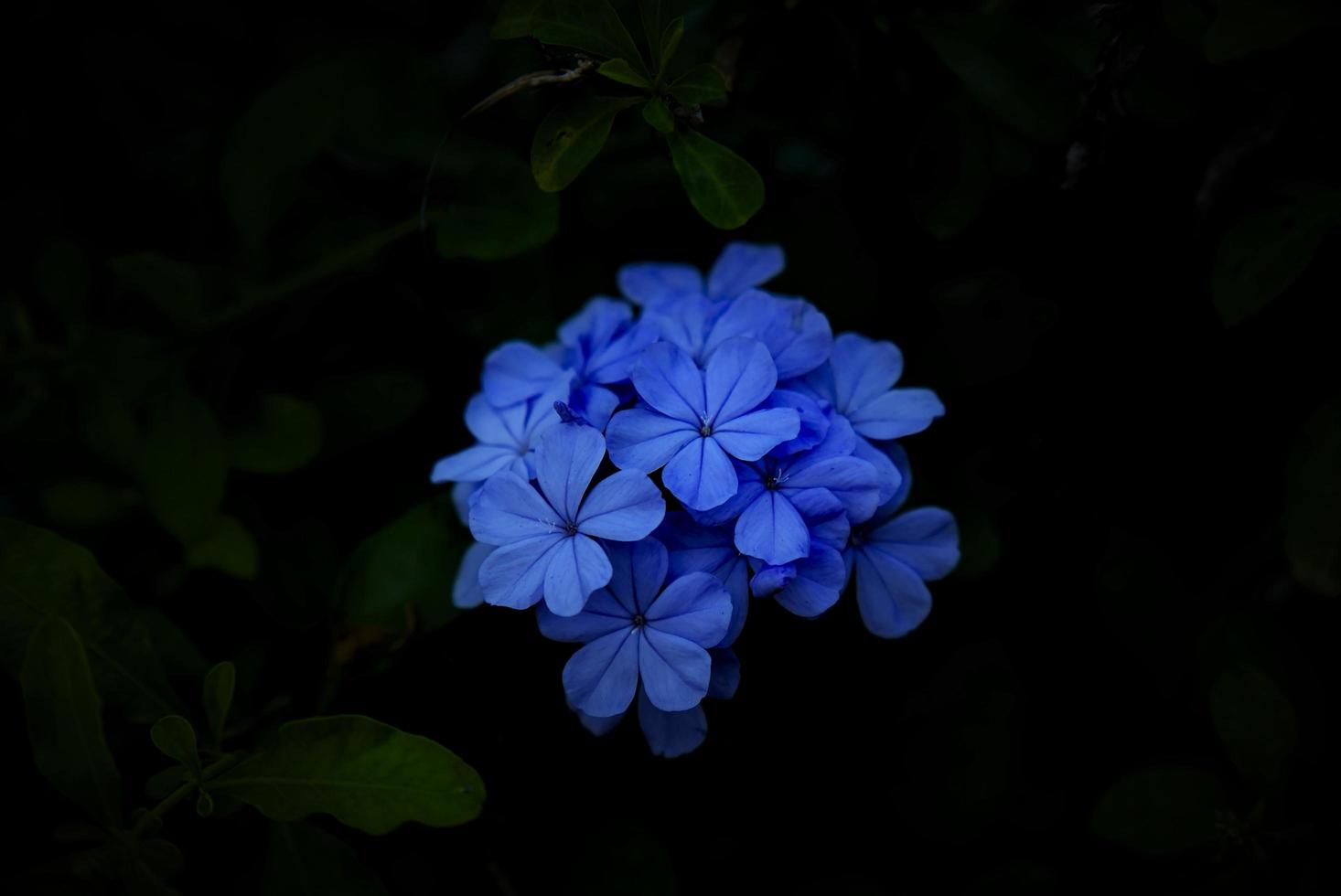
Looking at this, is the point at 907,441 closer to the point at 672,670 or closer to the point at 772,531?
the point at 772,531

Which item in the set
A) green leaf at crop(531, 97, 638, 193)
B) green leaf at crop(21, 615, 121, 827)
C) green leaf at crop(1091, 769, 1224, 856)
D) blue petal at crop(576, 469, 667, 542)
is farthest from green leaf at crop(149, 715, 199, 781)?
green leaf at crop(1091, 769, 1224, 856)

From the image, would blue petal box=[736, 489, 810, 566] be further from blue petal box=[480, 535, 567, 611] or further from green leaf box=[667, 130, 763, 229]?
green leaf box=[667, 130, 763, 229]

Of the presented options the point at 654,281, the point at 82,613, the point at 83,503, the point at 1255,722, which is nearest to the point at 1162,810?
the point at 1255,722

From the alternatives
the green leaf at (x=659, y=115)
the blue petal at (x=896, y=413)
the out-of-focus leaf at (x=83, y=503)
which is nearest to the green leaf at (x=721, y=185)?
the green leaf at (x=659, y=115)

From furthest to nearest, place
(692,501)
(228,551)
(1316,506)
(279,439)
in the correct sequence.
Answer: (279,439) → (228,551) → (1316,506) → (692,501)

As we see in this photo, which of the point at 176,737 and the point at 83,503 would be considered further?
the point at 83,503

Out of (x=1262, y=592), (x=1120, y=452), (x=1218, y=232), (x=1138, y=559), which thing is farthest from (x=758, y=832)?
(x=1218, y=232)
